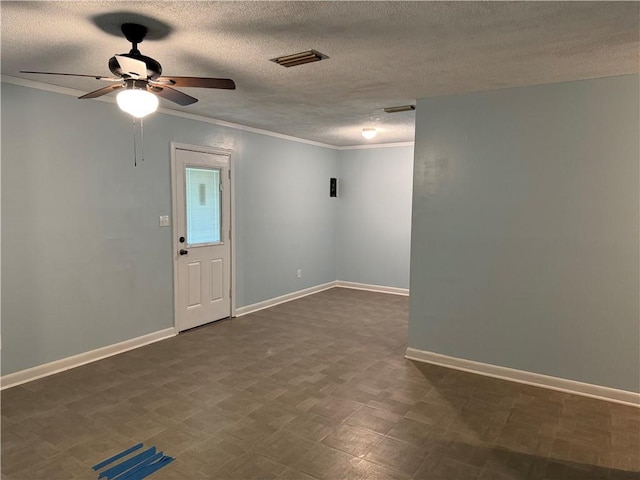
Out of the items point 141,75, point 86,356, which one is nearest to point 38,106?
point 141,75

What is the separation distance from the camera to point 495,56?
2.72 metres

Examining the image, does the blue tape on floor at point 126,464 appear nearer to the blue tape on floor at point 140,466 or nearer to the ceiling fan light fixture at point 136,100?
the blue tape on floor at point 140,466

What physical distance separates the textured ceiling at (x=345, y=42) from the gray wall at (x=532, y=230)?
27 cm

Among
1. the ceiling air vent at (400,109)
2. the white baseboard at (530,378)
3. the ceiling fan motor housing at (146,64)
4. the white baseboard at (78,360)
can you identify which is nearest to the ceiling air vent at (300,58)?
the ceiling fan motor housing at (146,64)

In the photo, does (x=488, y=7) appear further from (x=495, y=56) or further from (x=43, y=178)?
(x=43, y=178)

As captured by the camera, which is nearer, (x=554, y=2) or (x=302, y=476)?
(x=554, y=2)

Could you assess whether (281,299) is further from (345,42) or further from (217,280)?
(345,42)

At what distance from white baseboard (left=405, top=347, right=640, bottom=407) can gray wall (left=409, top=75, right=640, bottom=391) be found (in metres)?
0.05

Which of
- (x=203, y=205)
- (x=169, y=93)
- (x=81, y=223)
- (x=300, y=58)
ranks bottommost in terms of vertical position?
(x=81, y=223)

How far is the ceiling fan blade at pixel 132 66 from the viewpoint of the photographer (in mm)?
2154

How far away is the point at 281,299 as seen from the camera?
20.5ft

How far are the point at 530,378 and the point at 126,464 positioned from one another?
3093mm

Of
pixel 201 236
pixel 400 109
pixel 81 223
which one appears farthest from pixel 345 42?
pixel 201 236

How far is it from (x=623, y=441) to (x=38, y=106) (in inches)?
195
